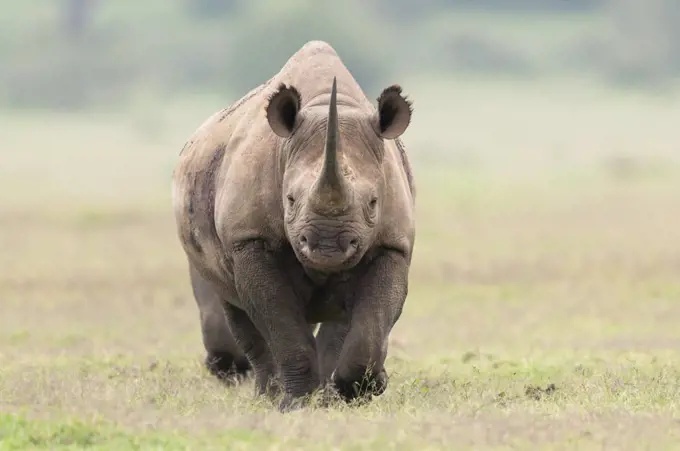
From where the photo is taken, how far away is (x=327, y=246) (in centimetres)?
886

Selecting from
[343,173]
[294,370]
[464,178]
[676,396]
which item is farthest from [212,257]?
[464,178]

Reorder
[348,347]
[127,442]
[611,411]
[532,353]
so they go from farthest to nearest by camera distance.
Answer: [532,353], [348,347], [611,411], [127,442]

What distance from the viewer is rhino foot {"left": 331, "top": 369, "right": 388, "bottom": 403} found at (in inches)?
370

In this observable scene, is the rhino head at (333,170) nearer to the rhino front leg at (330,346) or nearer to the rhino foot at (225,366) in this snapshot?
the rhino front leg at (330,346)

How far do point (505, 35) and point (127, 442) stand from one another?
5890 cm

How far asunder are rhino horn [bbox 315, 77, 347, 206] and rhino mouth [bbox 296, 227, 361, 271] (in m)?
0.19

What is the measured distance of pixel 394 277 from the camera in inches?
378

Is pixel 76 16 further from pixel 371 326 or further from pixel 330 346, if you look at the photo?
pixel 371 326

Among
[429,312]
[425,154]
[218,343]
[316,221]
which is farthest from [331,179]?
[425,154]

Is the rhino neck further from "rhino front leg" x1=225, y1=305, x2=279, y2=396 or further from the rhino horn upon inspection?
"rhino front leg" x1=225, y1=305, x2=279, y2=396

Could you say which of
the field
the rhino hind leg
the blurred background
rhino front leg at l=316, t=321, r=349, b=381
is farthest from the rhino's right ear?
the blurred background

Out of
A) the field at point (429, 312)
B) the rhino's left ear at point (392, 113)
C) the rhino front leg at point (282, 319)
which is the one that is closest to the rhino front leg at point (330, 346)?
the field at point (429, 312)

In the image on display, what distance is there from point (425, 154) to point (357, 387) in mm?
38019

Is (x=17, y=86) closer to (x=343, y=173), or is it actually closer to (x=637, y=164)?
(x=637, y=164)
